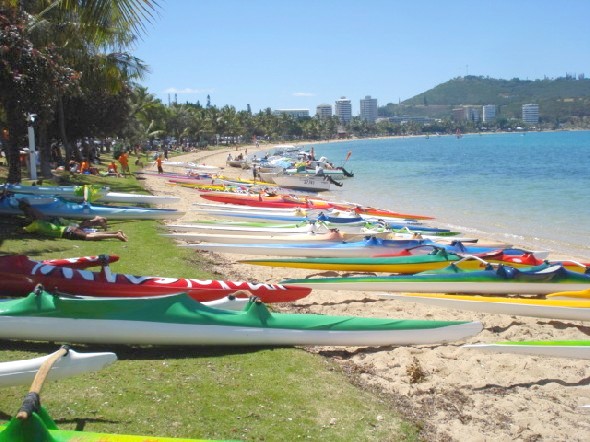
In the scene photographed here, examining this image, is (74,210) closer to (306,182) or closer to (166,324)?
(166,324)

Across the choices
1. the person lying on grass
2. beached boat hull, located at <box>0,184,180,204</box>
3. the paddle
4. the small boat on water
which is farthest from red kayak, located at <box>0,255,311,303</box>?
the small boat on water

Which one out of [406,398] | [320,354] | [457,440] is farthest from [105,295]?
[457,440]

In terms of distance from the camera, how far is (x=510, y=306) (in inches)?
265

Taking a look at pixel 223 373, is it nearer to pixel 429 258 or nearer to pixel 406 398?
pixel 406 398

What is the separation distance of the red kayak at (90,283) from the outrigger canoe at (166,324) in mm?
697

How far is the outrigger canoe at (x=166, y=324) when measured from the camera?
191 inches

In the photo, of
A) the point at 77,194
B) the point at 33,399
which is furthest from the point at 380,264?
the point at 77,194

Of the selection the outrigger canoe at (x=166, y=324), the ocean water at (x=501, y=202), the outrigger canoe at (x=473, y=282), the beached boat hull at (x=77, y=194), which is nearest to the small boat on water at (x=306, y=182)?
the ocean water at (x=501, y=202)

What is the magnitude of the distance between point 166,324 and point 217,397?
1056 mm

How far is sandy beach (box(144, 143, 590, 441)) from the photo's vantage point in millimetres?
4246

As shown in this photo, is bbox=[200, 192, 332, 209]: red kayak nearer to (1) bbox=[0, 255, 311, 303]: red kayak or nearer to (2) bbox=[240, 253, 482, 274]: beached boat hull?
(2) bbox=[240, 253, 482, 274]: beached boat hull

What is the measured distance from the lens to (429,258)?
863 cm

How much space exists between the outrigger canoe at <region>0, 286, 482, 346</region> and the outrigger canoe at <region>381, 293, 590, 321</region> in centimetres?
132

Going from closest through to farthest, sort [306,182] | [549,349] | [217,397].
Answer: [217,397]
[549,349]
[306,182]
